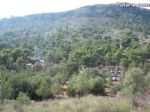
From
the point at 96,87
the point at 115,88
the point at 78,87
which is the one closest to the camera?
the point at 78,87

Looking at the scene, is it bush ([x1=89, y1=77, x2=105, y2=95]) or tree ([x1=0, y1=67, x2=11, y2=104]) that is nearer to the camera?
tree ([x1=0, y1=67, x2=11, y2=104])

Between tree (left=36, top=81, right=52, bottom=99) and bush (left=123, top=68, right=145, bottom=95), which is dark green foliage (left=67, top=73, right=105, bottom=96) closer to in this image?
tree (left=36, top=81, right=52, bottom=99)

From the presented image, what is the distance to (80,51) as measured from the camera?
189 feet

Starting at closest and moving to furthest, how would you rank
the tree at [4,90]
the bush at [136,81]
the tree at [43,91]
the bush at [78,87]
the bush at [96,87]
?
the tree at [4,90] < the bush at [136,81] < the tree at [43,91] < the bush at [78,87] < the bush at [96,87]

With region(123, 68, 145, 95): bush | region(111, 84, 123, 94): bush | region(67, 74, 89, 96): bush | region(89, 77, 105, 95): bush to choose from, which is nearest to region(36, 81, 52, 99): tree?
region(67, 74, 89, 96): bush

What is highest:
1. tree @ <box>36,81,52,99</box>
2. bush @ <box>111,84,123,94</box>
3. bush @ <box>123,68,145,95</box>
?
bush @ <box>123,68,145,95</box>

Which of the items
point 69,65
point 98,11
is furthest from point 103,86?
point 98,11

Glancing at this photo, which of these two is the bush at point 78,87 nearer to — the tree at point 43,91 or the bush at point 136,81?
the tree at point 43,91

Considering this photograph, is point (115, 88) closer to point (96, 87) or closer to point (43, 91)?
point (96, 87)

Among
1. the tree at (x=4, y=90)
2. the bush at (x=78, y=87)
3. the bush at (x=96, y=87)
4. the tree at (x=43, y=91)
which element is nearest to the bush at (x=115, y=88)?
the bush at (x=96, y=87)

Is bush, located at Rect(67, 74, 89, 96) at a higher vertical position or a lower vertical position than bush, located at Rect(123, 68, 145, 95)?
lower

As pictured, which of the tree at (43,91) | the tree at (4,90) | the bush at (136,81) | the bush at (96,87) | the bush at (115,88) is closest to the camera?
the tree at (4,90)

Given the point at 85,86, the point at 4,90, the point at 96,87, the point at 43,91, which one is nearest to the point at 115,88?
the point at 96,87

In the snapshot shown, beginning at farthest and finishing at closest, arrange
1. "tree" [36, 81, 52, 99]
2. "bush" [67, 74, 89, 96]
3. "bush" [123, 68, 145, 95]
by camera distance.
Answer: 1. "bush" [67, 74, 89, 96]
2. "tree" [36, 81, 52, 99]
3. "bush" [123, 68, 145, 95]
